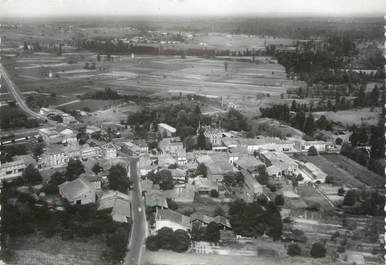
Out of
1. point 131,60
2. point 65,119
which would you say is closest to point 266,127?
point 131,60

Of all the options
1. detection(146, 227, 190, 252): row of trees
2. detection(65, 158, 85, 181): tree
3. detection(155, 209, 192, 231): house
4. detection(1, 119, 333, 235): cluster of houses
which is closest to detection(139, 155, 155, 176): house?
detection(1, 119, 333, 235): cluster of houses

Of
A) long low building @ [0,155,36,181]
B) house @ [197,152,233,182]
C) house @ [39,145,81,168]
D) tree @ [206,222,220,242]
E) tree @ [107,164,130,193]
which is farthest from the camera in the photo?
house @ [39,145,81,168]

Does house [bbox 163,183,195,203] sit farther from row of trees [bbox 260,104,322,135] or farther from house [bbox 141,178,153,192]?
row of trees [bbox 260,104,322,135]

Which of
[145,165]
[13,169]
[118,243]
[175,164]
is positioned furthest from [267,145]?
[13,169]

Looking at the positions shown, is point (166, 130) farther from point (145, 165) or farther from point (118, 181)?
point (118, 181)

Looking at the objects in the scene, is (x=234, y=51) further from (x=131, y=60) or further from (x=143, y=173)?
(x=143, y=173)

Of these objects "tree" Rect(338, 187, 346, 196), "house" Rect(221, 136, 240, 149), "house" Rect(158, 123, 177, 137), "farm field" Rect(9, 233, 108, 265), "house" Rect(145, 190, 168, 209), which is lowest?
"farm field" Rect(9, 233, 108, 265)

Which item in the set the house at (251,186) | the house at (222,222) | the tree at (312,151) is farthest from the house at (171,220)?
the tree at (312,151)
